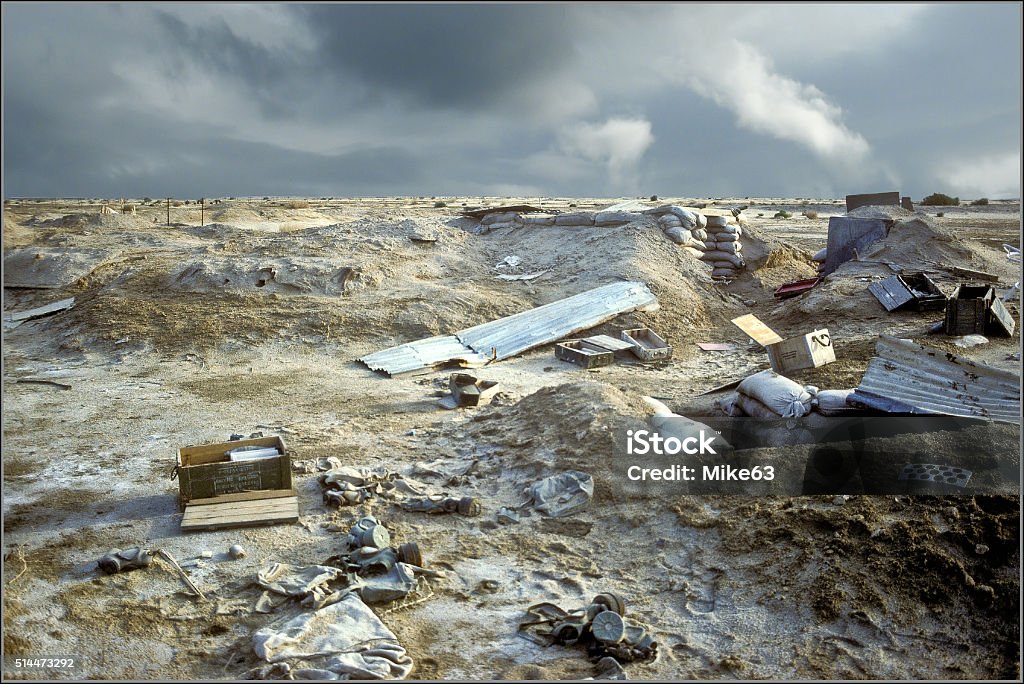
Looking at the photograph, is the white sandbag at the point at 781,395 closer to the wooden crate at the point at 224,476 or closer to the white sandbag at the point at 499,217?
the wooden crate at the point at 224,476

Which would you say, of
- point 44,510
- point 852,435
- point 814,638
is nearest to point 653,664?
point 814,638

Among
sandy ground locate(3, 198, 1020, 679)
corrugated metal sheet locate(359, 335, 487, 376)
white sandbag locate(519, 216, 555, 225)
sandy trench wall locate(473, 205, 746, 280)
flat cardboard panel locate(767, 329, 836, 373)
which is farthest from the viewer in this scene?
white sandbag locate(519, 216, 555, 225)

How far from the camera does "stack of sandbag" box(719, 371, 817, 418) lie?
7.13 m

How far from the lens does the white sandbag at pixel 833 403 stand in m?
6.99

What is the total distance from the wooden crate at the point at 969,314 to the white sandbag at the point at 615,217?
786 cm

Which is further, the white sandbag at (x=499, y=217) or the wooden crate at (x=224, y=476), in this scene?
the white sandbag at (x=499, y=217)

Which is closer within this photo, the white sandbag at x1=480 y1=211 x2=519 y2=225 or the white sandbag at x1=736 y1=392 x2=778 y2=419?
the white sandbag at x1=736 y1=392 x2=778 y2=419

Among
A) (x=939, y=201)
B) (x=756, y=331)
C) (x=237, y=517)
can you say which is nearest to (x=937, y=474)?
(x=756, y=331)

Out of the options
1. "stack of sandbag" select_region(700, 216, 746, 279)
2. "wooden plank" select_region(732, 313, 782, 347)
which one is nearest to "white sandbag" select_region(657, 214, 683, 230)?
"stack of sandbag" select_region(700, 216, 746, 279)

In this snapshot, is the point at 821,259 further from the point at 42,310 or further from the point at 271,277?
the point at 42,310

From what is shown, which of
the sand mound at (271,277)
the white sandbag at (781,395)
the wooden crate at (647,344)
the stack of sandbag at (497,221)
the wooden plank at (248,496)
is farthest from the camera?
the stack of sandbag at (497,221)

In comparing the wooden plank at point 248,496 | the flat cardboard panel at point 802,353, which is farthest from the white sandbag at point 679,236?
the wooden plank at point 248,496

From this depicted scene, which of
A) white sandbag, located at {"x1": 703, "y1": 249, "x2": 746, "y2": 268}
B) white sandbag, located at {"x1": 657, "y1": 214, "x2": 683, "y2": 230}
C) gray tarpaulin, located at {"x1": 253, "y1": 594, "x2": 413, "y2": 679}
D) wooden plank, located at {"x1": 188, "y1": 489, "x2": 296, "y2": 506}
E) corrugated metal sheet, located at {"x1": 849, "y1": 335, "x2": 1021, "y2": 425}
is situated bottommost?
gray tarpaulin, located at {"x1": 253, "y1": 594, "x2": 413, "y2": 679}

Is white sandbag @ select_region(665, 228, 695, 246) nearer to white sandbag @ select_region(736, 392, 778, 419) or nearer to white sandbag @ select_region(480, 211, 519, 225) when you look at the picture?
white sandbag @ select_region(480, 211, 519, 225)
